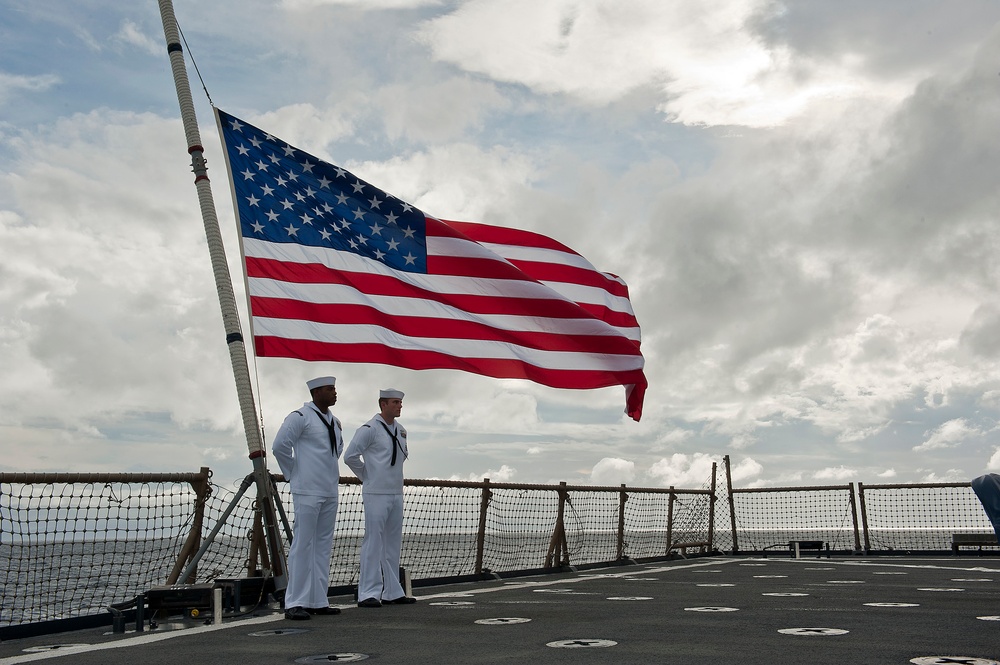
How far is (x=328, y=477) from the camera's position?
7676 mm

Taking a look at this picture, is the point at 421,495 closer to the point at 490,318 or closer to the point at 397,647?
the point at 490,318

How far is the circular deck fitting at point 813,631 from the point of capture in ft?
18.3

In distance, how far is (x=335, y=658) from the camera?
4930mm

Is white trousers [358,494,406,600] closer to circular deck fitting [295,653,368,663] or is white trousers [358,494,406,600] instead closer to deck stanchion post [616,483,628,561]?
circular deck fitting [295,653,368,663]

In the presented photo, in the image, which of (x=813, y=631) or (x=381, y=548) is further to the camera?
(x=381, y=548)

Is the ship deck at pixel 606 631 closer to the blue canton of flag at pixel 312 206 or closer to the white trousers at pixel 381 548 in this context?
the white trousers at pixel 381 548

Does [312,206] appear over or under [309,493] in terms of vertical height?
over

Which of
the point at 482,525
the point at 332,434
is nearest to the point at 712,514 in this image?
the point at 482,525

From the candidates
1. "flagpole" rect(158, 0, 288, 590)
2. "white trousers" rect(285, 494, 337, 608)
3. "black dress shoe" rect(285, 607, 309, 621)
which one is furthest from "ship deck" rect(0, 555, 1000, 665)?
"flagpole" rect(158, 0, 288, 590)

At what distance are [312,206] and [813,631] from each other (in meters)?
5.49

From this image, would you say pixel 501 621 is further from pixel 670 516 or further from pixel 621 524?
pixel 670 516

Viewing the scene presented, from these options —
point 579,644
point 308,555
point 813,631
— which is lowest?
point 579,644

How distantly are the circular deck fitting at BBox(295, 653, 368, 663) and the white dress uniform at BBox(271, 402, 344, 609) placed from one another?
2406 millimetres

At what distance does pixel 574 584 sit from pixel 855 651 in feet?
19.1
